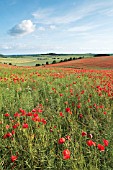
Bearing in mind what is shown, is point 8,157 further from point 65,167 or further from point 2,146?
point 65,167

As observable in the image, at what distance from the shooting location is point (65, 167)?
11.6 ft

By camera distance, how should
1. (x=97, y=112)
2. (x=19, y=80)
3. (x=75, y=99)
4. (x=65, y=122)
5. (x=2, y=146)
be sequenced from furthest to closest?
(x=19, y=80) → (x=75, y=99) → (x=97, y=112) → (x=65, y=122) → (x=2, y=146)

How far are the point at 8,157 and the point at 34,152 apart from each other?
0.46m

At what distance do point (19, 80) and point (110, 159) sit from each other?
8.04 metres

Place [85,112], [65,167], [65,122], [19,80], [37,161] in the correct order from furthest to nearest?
1. [19,80]
2. [85,112]
3. [65,122]
4. [37,161]
5. [65,167]

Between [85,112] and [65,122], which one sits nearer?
[65,122]

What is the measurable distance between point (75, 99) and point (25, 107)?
1.65 meters

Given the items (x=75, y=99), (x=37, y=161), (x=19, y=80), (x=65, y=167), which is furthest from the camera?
(x=19, y=80)

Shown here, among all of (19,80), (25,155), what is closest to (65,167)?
(25,155)

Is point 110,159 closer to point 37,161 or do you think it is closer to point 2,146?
point 37,161

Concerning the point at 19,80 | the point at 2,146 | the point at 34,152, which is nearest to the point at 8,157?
the point at 2,146

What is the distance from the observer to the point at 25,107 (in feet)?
21.4

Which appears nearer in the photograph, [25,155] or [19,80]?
[25,155]

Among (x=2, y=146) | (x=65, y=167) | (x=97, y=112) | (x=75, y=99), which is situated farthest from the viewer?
(x=75, y=99)
